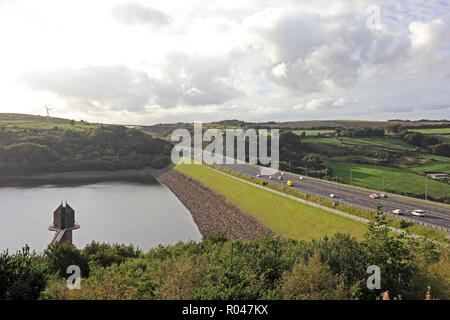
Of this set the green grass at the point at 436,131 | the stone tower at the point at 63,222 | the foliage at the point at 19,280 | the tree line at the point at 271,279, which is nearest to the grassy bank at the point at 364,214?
the tree line at the point at 271,279

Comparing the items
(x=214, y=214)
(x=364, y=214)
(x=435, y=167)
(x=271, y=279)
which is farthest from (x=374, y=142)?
(x=271, y=279)

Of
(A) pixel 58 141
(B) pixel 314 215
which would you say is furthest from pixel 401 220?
(A) pixel 58 141

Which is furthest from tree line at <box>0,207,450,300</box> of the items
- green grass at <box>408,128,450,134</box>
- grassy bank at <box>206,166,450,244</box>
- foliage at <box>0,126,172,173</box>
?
green grass at <box>408,128,450,134</box>

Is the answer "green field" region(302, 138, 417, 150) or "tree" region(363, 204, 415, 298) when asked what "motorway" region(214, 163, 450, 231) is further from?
"green field" region(302, 138, 417, 150)
